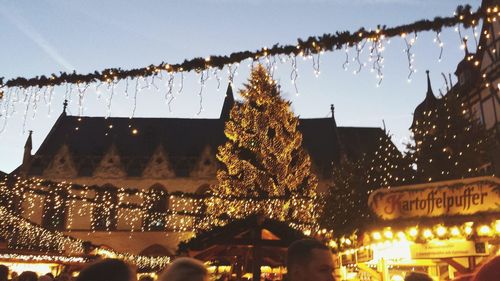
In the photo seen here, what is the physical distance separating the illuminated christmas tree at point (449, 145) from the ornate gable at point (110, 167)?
95.9ft

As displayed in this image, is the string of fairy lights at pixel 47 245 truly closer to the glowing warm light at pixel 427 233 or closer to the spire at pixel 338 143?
the spire at pixel 338 143

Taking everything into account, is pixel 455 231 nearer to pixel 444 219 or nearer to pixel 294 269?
pixel 444 219

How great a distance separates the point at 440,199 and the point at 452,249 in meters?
1.12

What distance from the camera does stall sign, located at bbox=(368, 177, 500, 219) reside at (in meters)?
8.36

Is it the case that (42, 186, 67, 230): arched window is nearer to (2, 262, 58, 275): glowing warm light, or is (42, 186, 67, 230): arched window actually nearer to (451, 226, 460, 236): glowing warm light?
(2, 262, 58, 275): glowing warm light

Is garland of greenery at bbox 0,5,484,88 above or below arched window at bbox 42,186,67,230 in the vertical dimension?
below

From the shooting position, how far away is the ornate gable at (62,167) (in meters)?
38.2

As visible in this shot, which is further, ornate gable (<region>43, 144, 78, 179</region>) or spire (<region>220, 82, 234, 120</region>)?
spire (<region>220, 82, 234, 120</region>)

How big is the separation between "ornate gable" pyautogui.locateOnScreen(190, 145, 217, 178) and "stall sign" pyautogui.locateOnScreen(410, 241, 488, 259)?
95.3 feet

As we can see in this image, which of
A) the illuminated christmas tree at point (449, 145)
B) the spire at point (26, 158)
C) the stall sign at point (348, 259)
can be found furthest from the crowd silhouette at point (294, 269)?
the spire at point (26, 158)

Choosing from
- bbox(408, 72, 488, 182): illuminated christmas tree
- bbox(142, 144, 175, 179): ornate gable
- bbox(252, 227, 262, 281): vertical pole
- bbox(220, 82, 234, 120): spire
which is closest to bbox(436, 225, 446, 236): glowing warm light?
bbox(252, 227, 262, 281): vertical pole

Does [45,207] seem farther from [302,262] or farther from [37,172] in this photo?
[302,262]

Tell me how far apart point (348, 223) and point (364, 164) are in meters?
4.15

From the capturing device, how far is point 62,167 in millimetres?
38594
